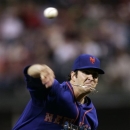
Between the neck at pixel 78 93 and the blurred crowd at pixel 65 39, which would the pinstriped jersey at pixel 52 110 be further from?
the blurred crowd at pixel 65 39

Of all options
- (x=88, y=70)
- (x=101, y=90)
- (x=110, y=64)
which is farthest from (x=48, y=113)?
(x=110, y=64)

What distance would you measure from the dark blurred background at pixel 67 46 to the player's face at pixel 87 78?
375cm

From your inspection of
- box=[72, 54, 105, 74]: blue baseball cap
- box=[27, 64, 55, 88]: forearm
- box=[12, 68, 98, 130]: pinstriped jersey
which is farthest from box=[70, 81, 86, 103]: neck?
box=[27, 64, 55, 88]: forearm

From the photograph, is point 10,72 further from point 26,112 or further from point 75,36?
point 26,112

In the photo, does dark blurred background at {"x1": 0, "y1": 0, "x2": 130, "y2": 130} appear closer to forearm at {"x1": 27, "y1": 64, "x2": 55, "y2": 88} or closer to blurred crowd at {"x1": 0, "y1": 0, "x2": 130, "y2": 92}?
blurred crowd at {"x1": 0, "y1": 0, "x2": 130, "y2": 92}

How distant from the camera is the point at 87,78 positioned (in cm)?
522

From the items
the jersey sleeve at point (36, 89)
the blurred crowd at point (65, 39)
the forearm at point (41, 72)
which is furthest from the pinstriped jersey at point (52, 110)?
the blurred crowd at point (65, 39)

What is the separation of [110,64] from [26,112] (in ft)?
16.0

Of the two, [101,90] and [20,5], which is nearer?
[101,90]

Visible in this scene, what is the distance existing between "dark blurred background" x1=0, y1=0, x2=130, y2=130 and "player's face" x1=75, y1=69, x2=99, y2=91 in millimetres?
3753

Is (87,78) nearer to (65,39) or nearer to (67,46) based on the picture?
(67,46)

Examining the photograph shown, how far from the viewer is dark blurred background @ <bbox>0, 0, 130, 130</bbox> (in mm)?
9172

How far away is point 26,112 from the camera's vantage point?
16.6ft

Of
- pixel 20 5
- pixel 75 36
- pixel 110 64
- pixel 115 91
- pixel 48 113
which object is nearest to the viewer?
pixel 48 113
